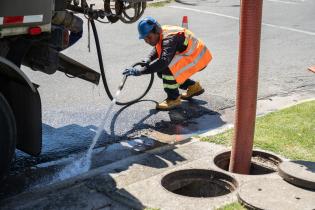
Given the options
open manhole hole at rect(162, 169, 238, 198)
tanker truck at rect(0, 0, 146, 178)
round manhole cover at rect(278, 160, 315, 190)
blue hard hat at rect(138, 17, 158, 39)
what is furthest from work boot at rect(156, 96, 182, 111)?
round manhole cover at rect(278, 160, 315, 190)

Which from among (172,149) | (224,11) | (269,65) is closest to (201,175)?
(172,149)

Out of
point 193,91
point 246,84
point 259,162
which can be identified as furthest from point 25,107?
point 193,91

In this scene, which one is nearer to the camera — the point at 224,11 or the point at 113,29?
the point at 113,29

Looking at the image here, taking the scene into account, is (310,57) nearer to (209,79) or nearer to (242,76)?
(209,79)

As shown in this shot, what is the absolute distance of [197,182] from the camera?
484cm

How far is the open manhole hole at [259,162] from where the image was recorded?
16.4ft

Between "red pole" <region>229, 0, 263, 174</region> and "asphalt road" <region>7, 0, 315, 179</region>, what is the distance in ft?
4.67

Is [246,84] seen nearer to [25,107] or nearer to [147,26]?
[25,107]

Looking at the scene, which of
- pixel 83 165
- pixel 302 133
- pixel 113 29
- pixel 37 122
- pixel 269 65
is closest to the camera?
pixel 37 122

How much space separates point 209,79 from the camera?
27.3ft

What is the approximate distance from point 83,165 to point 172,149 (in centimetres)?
87

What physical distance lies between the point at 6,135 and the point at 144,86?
3.76 metres

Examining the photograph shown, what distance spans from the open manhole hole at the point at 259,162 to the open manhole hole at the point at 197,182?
0.90ft

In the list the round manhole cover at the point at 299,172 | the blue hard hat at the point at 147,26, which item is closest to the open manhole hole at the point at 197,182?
the round manhole cover at the point at 299,172
